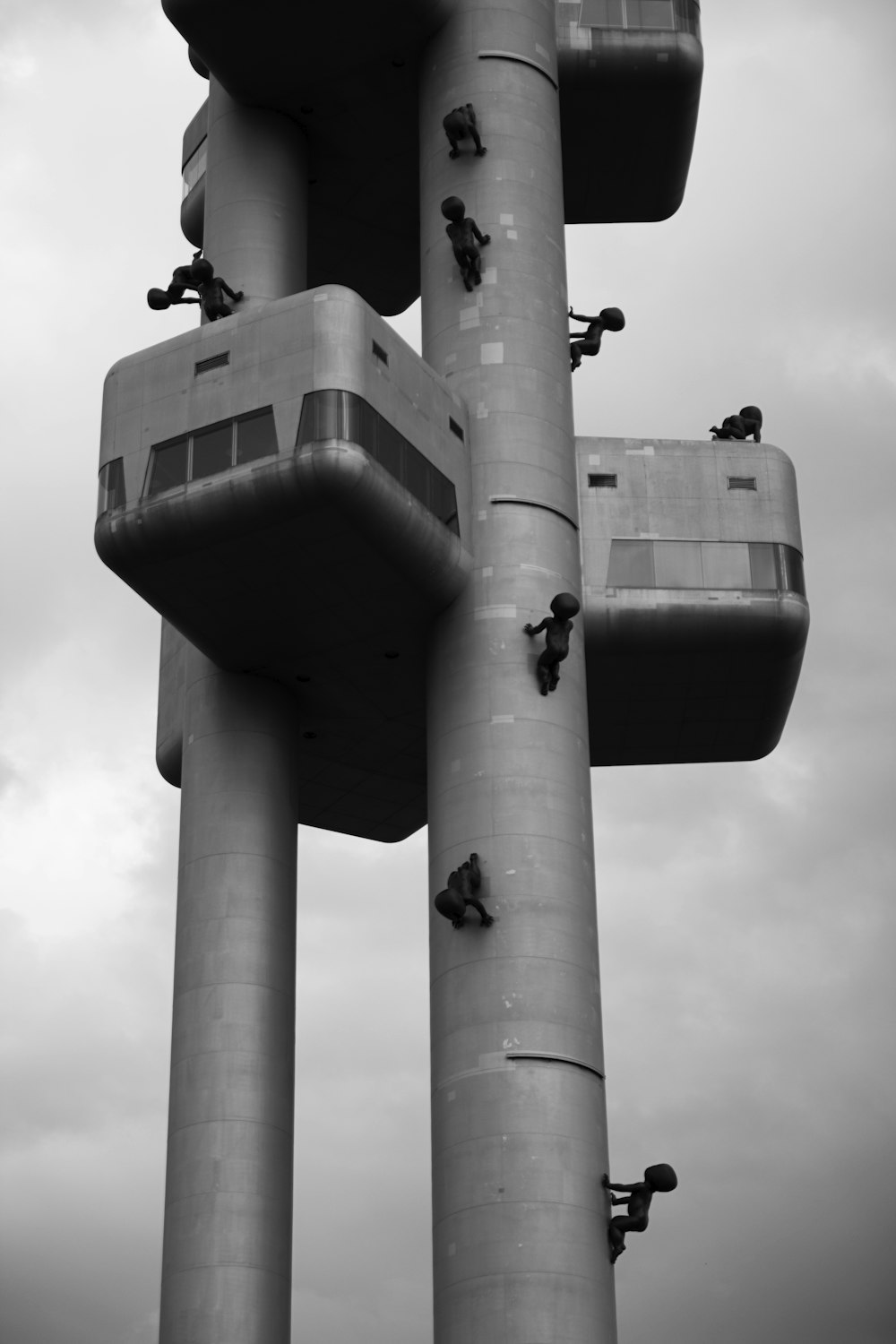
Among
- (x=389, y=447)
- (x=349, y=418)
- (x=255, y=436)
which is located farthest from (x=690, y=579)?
(x=255, y=436)

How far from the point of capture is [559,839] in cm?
5041

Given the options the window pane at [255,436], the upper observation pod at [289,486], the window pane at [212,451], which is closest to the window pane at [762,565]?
the upper observation pod at [289,486]

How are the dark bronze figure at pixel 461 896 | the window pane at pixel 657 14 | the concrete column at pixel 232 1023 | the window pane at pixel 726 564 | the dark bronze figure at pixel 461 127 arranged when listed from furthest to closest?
1. the window pane at pixel 657 14
2. the window pane at pixel 726 564
3. the dark bronze figure at pixel 461 127
4. the concrete column at pixel 232 1023
5. the dark bronze figure at pixel 461 896

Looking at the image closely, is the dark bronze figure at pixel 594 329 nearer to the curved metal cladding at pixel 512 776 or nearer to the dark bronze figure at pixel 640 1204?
the curved metal cladding at pixel 512 776

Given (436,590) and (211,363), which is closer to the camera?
(211,363)

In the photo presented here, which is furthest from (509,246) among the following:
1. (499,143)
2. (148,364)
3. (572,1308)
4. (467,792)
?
(572,1308)

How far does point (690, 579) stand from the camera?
56.9 metres

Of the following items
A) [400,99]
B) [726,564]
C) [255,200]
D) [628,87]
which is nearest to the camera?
[726,564]

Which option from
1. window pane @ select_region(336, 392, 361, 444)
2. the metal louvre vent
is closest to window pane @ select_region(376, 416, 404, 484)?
window pane @ select_region(336, 392, 361, 444)

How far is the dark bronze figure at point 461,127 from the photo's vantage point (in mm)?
56438

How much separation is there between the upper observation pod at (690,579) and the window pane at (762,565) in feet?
0.07

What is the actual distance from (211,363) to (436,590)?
729 centimetres

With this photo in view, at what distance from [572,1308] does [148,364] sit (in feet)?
75.2

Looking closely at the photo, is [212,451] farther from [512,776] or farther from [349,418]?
[512,776]
